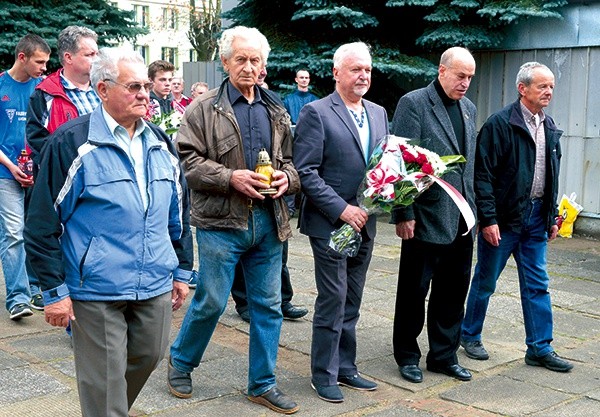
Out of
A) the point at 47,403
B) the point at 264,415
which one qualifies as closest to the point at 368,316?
the point at 264,415

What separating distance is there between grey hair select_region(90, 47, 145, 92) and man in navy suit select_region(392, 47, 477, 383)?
216cm

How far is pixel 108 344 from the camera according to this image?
3893 millimetres

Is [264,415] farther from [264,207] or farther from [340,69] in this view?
[340,69]

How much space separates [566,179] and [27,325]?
7.74 metres

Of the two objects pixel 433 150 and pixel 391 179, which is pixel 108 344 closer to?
pixel 391 179

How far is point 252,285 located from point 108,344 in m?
1.38

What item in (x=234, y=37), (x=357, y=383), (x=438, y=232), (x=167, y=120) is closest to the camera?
(x=234, y=37)

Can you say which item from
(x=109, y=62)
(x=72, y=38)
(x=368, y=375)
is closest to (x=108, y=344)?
(x=109, y=62)

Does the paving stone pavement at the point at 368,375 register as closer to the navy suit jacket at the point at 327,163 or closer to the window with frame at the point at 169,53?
the navy suit jacket at the point at 327,163

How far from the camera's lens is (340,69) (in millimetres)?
5375

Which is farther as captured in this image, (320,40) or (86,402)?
(320,40)

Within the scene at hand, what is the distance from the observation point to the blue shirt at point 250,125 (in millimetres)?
5059

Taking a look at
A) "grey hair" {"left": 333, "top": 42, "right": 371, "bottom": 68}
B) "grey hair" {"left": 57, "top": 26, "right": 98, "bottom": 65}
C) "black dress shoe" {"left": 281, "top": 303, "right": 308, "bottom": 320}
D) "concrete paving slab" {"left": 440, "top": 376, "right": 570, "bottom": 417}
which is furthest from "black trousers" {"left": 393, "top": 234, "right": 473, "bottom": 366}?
"grey hair" {"left": 57, "top": 26, "right": 98, "bottom": 65}

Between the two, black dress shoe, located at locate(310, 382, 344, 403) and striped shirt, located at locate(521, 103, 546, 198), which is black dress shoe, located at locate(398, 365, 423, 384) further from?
striped shirt, located at locate(521, 103, 546, 198)
